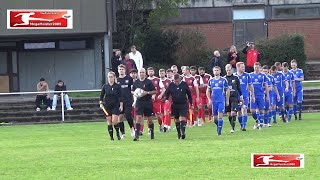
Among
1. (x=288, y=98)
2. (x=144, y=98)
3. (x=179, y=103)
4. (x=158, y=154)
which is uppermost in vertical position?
(x=144, y=98)

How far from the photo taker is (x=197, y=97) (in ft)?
112

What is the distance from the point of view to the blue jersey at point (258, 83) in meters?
31.3

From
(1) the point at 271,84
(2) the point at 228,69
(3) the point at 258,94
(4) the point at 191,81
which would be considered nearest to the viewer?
(2) the point at 228,69

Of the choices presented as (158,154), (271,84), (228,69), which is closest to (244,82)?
(228,69)

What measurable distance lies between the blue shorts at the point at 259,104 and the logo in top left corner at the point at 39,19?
59.3 ft

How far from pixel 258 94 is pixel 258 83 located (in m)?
0.37

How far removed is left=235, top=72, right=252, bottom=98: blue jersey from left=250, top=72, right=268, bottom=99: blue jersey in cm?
32

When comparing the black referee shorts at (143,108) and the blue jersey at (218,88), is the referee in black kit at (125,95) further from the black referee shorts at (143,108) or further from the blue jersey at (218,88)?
the blue jersey at (218,88)

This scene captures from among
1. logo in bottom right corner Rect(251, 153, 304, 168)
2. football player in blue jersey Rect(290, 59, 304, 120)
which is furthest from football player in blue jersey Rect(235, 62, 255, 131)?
logo in bottom right corner Rect(251, 153, 304, 168)

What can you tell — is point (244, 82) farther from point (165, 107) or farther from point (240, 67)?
point (165, 107)

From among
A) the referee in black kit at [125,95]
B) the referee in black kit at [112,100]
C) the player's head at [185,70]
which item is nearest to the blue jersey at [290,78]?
the player's head at [185,70]

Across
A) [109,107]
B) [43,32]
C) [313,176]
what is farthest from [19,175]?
[43,32]

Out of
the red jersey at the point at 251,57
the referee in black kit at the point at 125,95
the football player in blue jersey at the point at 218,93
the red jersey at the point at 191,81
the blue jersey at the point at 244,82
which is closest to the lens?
the football player in blue jersey at the point at 218,93

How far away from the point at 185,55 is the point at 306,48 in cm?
821
